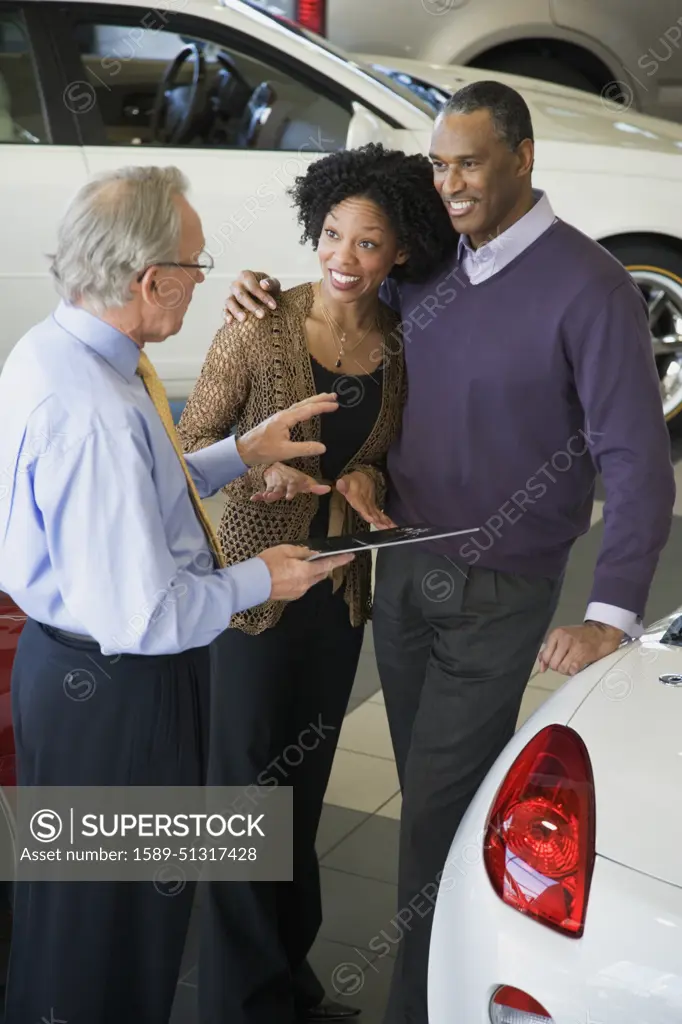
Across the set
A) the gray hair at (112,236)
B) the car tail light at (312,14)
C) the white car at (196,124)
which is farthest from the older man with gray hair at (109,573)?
the car tail light at (312,14)

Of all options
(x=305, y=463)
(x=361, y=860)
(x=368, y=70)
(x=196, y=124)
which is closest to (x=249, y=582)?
(x=305, y=463)

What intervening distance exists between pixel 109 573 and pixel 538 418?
31.4 inches

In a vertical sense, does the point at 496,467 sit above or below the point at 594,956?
above

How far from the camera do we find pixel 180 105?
5.12 m

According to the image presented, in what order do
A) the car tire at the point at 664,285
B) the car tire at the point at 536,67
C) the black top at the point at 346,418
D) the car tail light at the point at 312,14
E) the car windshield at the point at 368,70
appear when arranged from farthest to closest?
the car tire at the point at 536,67, the car tail light at the point at 312,14, the car tire at the point at 664,285, the car windshield at the point at 368,70, the black top at the point at 346,418

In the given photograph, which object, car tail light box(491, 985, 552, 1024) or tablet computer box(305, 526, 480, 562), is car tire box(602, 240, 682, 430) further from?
car tail light box(491, 985, 552, 1024)

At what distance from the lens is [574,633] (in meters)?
2.01

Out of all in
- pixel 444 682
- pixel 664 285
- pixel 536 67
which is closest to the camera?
pixel 444 682

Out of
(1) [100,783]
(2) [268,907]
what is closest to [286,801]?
(2) [268,907]

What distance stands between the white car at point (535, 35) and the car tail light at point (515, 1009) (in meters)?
5.76

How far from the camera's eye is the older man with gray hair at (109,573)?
5.47 feet

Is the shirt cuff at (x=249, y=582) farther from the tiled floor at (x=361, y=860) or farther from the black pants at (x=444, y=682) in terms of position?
the tiled floor at (x=361, y=860)

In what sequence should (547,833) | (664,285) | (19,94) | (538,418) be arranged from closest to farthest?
(547,833), (538,418), (19,94), (664,285)

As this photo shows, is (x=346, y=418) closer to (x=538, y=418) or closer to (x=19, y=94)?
(x=538, y=418)
